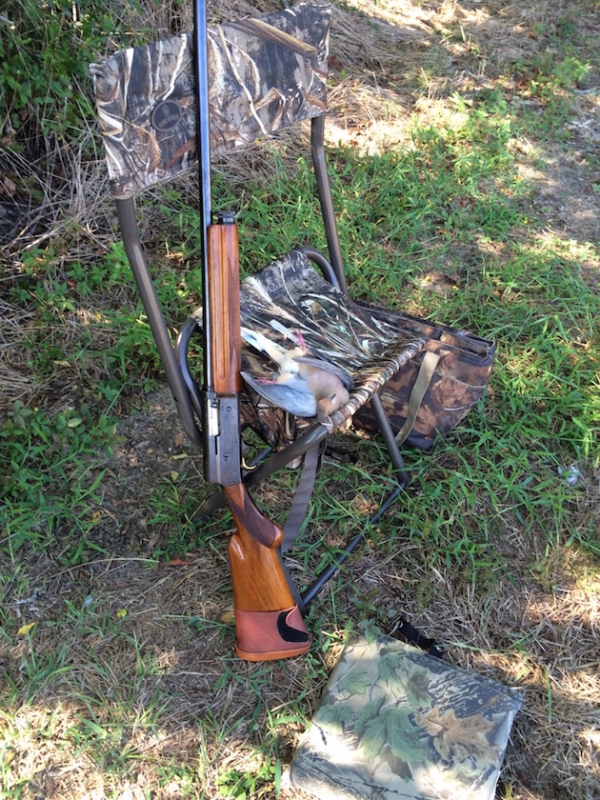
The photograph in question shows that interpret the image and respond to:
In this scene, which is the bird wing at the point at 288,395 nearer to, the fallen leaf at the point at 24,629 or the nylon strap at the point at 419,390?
the nylon strap at the point at 419,390

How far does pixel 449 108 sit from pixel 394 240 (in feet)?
4.66

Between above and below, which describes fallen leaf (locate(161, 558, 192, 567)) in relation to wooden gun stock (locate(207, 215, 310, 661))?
below

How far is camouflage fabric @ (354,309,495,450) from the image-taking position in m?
2.26

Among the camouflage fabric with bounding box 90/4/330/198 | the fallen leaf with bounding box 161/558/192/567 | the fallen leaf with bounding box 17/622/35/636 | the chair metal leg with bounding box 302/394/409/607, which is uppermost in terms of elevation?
the camouflage fabric with bounding box 90/4/330/198

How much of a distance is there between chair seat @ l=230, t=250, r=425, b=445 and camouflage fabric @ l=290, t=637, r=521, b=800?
2.51ft

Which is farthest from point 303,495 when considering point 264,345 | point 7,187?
point 7,187

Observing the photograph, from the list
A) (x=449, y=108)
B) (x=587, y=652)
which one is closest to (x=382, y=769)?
(x=587, y=652)

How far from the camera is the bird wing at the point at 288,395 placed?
160cm

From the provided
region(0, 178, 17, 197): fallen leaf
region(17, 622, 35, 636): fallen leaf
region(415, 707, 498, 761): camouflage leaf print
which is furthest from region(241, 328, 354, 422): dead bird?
region(0, 178, 17, 197): fallen leaf

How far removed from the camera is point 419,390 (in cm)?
224

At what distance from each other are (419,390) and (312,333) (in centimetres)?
54

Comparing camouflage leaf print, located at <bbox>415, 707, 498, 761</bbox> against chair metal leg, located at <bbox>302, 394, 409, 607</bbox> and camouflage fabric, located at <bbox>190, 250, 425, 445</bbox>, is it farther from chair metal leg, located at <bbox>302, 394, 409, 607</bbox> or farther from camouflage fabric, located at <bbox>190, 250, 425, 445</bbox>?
camouflage fabric, located at <bbox>190, 250, 425, 445</bbox>

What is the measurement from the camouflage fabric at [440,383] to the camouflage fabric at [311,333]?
0.24m

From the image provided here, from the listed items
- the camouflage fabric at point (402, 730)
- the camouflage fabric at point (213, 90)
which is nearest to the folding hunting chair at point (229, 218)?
the camouflage fabric at point (213, 90)
